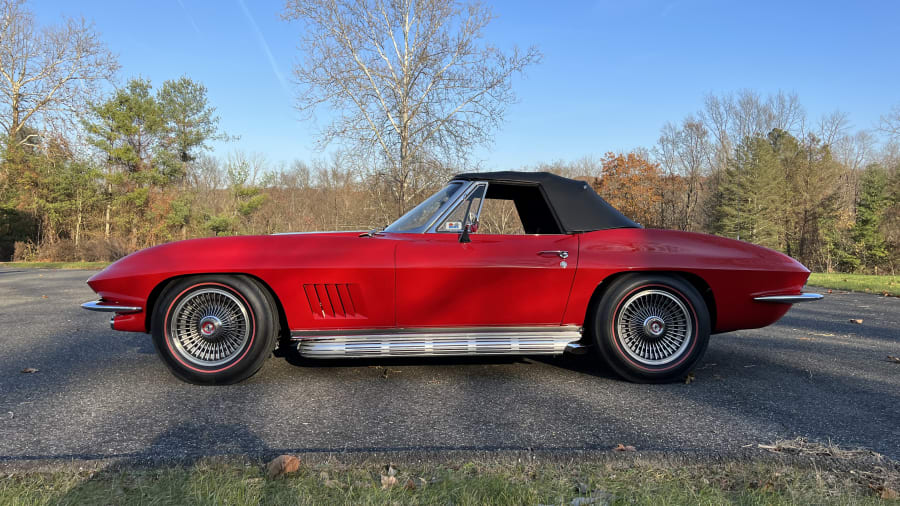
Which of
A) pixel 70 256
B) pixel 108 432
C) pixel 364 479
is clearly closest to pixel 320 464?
pixel 364 479

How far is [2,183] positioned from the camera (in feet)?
83.2

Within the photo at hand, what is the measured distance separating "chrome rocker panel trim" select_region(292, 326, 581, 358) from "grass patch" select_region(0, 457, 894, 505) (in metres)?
1.25

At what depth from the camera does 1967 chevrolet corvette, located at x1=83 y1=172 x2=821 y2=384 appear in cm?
336

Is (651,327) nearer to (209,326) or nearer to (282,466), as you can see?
(282,466)

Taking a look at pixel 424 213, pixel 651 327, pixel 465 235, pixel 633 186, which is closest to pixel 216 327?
pixel 424 213

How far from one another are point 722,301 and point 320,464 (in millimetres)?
2970

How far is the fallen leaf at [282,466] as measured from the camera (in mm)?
2044

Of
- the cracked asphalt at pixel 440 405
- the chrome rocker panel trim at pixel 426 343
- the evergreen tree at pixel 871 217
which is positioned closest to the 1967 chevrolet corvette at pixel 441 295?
the chrome rocker panel trim at pixel 426 343

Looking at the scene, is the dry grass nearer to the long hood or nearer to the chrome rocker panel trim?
the chrome rocker panel trim

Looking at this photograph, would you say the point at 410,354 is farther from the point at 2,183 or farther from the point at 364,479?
the point at 2,183

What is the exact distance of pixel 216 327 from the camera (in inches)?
133

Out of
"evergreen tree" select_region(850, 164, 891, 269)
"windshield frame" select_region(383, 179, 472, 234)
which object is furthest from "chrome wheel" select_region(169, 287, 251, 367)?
"evergreen tree" select_region(850, 164, 891, 269)

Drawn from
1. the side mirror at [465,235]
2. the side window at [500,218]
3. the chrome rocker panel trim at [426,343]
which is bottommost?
the chrome rocker panel trim at [426,343]

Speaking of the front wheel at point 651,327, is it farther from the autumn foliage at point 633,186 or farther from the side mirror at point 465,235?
the autumn foliage at point 633,186
